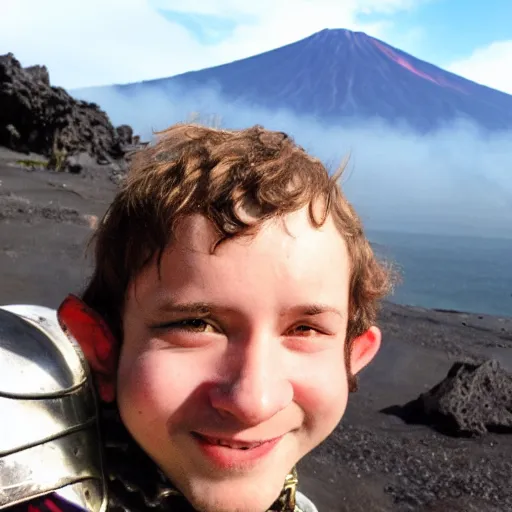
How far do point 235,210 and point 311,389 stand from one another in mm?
378

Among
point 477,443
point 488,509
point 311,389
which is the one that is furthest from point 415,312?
point 311,389

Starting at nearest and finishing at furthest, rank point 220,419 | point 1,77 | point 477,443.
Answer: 1. point 220,419
2. point 477,443
3. point 1,77

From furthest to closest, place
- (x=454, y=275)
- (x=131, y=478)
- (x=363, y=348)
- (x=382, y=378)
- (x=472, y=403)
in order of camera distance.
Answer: (x=454, y=275) < (x=382, y=378) < (x=472, y=403) < (x=363, y=348) < (x=131, y=478)

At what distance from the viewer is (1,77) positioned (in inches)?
469

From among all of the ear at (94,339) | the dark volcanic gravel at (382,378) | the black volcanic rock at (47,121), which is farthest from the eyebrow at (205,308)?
the black volcanic rock at (47,121)

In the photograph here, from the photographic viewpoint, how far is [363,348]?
1616 mm

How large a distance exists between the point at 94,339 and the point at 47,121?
11.8 meters

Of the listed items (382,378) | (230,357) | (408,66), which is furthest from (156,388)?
(408,66)

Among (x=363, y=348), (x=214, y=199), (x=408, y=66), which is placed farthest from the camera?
(x=408, y=66)

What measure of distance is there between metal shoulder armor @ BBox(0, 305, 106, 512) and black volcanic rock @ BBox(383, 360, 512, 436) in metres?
2.68

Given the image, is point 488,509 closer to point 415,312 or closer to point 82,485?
point 82,485

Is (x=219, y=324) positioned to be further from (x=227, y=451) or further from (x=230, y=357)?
(x=227, y=451)

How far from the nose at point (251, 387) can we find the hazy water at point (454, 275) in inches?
259

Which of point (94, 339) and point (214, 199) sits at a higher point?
point (214, 199)
